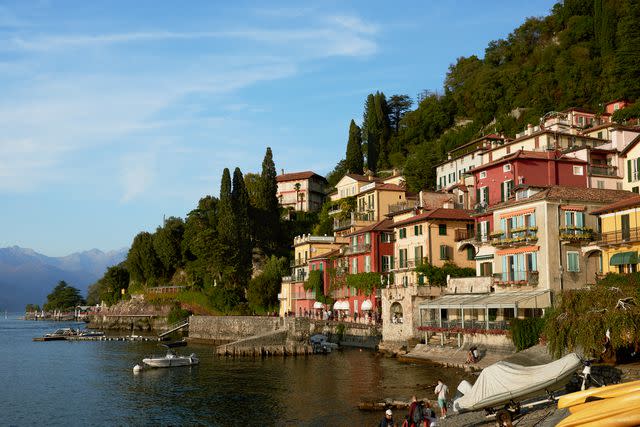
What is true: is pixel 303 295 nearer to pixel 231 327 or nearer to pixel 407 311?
pixel 231 327

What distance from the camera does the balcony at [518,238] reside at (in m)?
45.3

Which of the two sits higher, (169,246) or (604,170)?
(604,170)

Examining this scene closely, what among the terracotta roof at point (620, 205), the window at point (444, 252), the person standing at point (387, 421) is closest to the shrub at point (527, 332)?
the terracotta roof at point (620, 205)

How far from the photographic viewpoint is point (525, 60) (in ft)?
382

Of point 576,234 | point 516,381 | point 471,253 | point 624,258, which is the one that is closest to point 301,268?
point 471,253

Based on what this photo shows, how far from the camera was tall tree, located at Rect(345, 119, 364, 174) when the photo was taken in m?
115

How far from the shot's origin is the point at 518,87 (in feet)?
346

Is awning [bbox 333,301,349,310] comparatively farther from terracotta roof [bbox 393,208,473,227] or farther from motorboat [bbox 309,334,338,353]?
terracotta roof [bbox 393,208,473,227]

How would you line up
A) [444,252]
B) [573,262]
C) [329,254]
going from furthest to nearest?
[329,254]
[444,252]
[573,262]

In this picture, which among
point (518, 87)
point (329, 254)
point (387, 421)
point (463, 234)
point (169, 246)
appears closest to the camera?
point (387, 421)

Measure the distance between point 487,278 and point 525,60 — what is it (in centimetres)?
7683

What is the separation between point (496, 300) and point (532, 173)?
542 inches

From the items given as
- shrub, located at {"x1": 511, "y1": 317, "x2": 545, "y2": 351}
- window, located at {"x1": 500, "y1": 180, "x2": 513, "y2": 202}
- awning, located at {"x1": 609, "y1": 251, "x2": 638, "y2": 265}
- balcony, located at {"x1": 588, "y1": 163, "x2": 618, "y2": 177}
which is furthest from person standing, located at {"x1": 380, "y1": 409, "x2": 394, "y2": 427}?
balcony, located at {"x1": 588, "y1": 163, "x2": 618, "y2": 177}

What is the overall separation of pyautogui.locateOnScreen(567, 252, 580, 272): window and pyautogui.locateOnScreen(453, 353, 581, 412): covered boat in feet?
66.5
